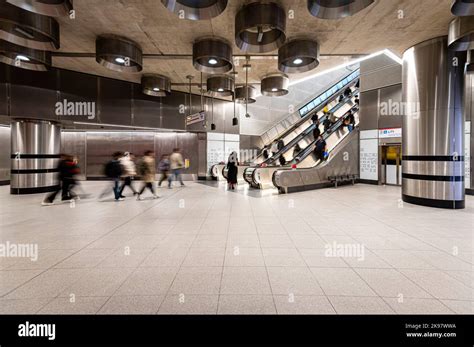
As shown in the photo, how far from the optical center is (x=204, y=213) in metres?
5.62

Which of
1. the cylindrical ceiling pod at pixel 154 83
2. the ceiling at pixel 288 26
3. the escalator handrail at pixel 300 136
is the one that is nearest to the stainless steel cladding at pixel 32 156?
the ceiling at pixel 288 26

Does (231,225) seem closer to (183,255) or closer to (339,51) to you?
(183,255)

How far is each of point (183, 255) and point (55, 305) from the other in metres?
1.41

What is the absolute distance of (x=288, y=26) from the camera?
20.0 feet

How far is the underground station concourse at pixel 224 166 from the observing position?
242 cm

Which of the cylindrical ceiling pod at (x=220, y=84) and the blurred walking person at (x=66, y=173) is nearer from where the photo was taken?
the blurred walking person at (x=66, y=173)

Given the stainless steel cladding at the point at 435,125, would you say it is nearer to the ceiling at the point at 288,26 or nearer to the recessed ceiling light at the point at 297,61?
the ceiling at the point at 288,26

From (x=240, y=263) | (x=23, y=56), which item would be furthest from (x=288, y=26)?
(x=23, y=56)

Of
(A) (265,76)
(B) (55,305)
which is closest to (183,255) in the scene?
(B) (55,305)

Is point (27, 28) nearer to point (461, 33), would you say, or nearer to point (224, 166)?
point (224, 166)

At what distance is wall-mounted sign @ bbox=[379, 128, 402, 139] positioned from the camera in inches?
404

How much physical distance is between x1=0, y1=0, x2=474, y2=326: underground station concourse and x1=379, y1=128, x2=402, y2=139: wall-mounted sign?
0.19 feet

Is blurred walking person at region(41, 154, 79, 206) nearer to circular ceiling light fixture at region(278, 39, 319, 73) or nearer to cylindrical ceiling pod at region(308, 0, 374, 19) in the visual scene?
circular ceiling light fixture at region(278, 39, 319, 73)

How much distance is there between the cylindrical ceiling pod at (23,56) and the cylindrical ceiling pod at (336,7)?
23.5 ft
